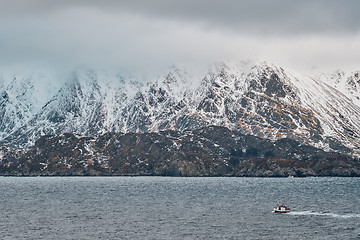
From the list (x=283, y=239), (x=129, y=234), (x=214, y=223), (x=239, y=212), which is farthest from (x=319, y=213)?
(x=129, y=234)

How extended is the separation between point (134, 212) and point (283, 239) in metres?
66.0

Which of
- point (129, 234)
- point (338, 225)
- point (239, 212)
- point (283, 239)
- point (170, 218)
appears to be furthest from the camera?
point (239, 212)

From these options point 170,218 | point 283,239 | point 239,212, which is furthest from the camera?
point 239,212

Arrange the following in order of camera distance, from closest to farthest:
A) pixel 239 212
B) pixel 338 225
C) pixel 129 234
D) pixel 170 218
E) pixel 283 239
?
pixel 283 239, pixel 129 234, pixel 338 225, pixel 170 218, pixel 239 212

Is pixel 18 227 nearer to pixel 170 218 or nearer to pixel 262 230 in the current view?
pixel 170 218

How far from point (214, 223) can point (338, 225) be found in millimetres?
32496

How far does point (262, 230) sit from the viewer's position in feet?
505

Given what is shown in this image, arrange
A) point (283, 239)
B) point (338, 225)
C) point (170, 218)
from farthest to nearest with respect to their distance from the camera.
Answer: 1. point (170, 218)
2. point (338, 225)
3. point (283, 239)

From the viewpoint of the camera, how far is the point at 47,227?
527 feet

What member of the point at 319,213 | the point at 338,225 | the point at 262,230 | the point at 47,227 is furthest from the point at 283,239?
the point at 47,227

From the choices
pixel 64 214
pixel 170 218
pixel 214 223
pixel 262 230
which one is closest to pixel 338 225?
pixel 262 230

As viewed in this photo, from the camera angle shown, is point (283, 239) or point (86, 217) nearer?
point (283, 239)

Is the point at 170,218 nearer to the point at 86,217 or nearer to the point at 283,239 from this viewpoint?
the point at 86,217

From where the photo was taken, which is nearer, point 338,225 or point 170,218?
point 338,225
